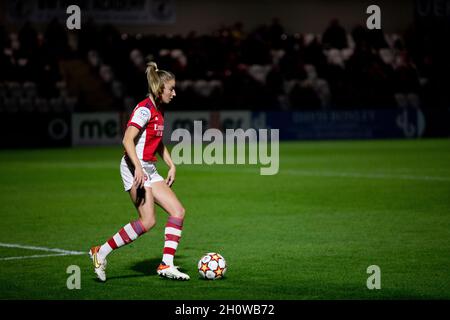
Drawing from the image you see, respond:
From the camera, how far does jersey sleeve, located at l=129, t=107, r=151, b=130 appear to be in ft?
27.3

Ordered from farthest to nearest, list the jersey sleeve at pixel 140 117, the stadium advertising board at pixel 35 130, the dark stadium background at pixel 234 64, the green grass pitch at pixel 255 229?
the dark stadium background at pixel 234 64 < the stadium advertising board at pixel 35 130 < the jersey sleeve at pixel 140 117 < the green grass pitch at pixel 255 229

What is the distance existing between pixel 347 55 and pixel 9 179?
20944 mm

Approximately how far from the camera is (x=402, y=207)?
13867 mm

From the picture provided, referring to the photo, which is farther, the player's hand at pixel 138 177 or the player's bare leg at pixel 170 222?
the player's bare leg at pixel 170 222

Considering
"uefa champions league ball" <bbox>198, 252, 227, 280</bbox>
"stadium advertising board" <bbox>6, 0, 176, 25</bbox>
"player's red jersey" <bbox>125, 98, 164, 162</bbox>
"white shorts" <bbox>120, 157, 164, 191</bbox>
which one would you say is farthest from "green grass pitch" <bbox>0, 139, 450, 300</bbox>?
"stadium advertising board" <bbox>6, 0, 176, 25</bbox>

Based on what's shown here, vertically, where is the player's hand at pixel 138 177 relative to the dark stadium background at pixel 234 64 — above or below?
below

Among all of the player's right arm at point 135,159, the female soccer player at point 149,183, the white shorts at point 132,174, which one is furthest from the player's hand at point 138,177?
the white shorts at point 132,174

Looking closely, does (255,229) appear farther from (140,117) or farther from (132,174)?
(140,117)

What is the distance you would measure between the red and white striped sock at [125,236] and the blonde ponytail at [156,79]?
1.25m

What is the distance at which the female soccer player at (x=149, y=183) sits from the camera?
8367 mm

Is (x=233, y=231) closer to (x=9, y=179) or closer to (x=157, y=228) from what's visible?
(x=157, y=228)

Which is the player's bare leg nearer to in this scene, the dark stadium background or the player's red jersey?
the player's red jersey

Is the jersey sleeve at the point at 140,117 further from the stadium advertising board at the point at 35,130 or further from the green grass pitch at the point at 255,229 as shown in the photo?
the stadium advertising board at the point at 35,130

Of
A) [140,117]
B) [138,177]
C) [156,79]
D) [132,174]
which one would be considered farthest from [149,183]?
[156,79]
